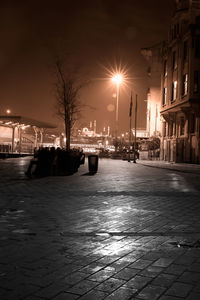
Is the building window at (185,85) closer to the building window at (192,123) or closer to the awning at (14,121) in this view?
the building window at (192,123)

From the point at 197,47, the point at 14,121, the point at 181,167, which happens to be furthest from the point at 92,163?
the point at 197,47

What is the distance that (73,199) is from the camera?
366 inches

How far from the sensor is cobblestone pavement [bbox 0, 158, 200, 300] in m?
3.30

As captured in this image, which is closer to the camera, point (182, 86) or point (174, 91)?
point (182, 86)

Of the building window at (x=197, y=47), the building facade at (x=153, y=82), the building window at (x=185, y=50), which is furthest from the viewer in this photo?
the building facade at (x=153, y=82)

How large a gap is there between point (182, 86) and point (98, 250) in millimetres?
34847

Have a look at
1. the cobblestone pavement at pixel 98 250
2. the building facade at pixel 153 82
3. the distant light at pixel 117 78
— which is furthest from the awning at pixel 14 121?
the cobblestone pavement at pixel 98 250

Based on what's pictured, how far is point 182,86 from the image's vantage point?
37.6 metres

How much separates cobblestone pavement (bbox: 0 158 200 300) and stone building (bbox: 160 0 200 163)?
93.4ft

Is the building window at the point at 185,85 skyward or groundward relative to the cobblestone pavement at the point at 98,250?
skyward

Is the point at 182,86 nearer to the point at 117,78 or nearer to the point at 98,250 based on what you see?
the point at 117,78

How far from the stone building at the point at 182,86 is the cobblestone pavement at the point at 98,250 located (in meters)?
28.5

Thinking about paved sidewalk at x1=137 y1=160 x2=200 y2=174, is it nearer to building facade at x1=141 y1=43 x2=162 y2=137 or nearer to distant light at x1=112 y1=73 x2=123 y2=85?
distant light at x1=112 y1=73 x2=123 y2=85

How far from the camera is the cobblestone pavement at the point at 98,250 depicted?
3.30 meters
